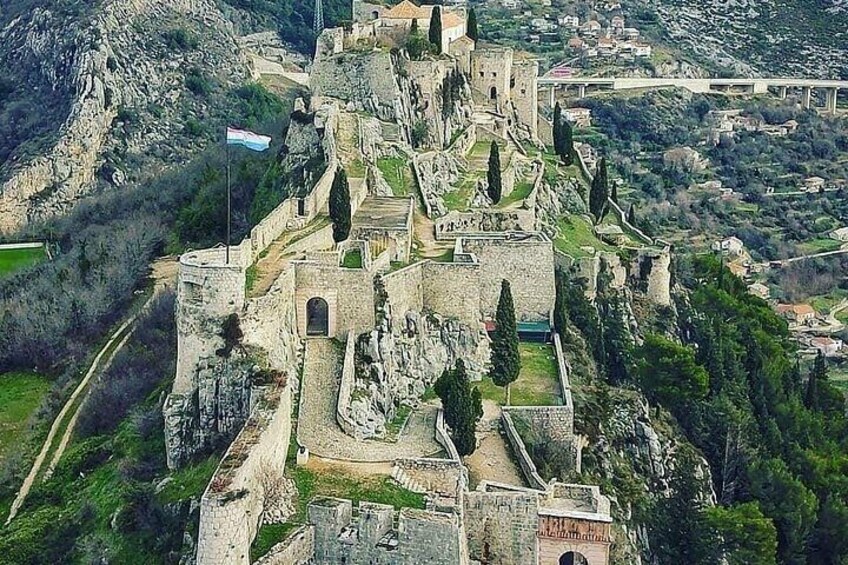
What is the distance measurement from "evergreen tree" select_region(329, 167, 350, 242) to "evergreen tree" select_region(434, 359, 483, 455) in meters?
6.74

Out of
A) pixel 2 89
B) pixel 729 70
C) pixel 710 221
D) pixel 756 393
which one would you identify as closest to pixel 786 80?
pixel 729 70

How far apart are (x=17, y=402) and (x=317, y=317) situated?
54.7ft

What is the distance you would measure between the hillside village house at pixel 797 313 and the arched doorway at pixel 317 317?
49748 mm

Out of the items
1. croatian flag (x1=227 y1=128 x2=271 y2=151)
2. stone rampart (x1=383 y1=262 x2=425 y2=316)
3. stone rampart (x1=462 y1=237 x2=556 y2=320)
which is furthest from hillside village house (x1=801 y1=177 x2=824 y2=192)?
croatian flag (x1=227 y1=128 x2=271 y2=151)

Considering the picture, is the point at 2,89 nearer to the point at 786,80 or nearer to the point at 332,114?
the point at 332,114

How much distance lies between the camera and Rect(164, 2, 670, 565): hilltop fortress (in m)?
25.7

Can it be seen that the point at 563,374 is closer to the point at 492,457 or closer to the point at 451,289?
the point at 451,289

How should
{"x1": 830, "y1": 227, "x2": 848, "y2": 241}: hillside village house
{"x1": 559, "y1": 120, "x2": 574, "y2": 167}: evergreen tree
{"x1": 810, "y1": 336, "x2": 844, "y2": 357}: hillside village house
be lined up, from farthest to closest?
{"x1": 830, "y1": 227, "x2": 848, "y2": 241}: hillside village house → {"x1": 810, "y1": 336, "x2": 844, "y2": 357}: hillside village house → {"x1": 559, "y1": 120, "x2": 574, "y2": 167}: evergreen tree

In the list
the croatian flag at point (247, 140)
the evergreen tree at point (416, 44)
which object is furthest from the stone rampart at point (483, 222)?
the croatian flag at point (247, 140)

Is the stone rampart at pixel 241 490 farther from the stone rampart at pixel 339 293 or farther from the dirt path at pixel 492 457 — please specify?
the stone rampart at pixel 339 293

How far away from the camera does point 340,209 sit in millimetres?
Result: 39844

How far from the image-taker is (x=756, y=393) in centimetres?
5016

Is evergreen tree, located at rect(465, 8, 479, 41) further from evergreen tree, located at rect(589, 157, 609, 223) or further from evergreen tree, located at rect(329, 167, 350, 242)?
evergreen tree, located at rect(329, 167, 350, 242)

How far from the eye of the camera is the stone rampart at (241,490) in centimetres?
2391
